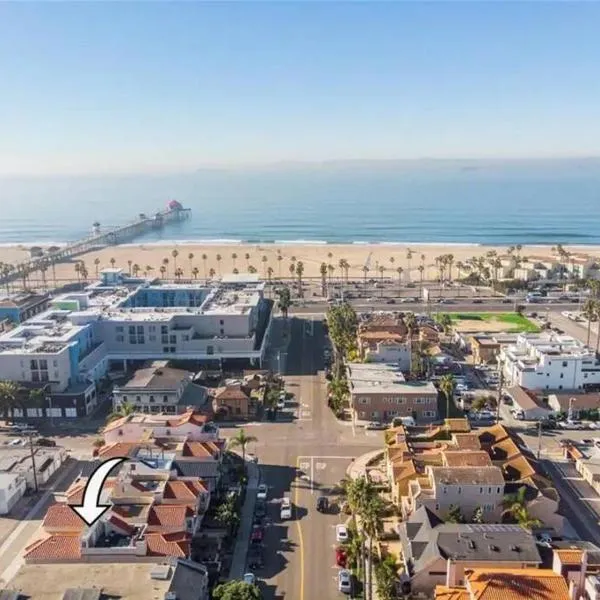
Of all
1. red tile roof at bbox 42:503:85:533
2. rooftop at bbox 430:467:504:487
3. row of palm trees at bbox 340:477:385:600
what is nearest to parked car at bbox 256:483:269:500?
row of palm trees at bbox 340:477:385:600

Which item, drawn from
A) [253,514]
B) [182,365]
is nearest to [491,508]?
[253,514]

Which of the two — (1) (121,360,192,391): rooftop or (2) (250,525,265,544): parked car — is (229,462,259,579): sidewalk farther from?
(1) (121,360,192,391): rooftop

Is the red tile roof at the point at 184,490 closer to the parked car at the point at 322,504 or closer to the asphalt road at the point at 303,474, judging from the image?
the asphalt road at the point at 303,474

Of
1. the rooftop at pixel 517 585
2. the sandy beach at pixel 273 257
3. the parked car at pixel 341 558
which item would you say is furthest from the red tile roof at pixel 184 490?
the sandy beach at pixel 273 257

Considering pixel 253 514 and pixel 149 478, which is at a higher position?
pixel 149 478

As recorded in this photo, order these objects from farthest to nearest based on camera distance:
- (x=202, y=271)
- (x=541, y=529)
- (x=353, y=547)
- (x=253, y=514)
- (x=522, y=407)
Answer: (x=202, y=271), (x=522, y=407), (x=253, y=514), (x=541, y=529), (x=353, y=547)

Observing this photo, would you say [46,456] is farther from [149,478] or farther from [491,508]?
[491,508]

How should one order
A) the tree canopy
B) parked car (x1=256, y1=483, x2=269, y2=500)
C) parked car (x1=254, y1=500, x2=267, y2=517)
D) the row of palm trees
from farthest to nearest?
1. parked car (x1=256, y1=483, x2=269, y2=500)
2. parked car (x1=254, y1=500, x2=267, y2=517)
3. the row of palm trees
4. the tree canopy
